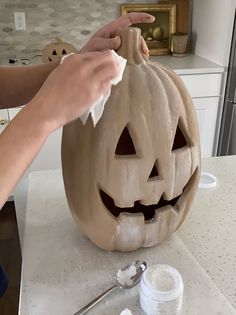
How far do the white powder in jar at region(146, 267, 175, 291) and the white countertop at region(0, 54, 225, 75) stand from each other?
1522 millimetres

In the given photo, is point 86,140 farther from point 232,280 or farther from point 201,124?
point 201,124

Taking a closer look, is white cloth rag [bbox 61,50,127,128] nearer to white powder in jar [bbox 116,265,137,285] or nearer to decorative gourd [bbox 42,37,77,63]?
white powder in jar [bbox 116,265,137,285]

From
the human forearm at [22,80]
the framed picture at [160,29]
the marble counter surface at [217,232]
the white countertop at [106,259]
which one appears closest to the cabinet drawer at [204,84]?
the framed picture at [160,29]

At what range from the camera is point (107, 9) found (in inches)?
91.0

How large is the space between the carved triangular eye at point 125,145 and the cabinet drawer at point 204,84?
1.39 m

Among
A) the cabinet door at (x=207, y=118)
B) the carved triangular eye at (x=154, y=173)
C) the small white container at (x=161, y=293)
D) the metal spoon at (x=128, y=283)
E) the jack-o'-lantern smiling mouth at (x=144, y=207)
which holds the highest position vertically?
the carved triangular eye at (x=154, y=173)

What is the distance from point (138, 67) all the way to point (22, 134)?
0.30 m

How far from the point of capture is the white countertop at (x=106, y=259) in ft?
2.08

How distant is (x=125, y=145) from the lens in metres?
0.73

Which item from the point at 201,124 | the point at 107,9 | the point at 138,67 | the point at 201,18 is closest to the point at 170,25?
the point at 201,18

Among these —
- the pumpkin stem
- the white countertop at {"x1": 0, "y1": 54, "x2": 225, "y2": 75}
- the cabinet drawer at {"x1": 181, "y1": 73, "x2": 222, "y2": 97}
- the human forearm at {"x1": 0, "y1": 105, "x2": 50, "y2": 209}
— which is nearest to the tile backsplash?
the white countertop at {"x1": 0, "y1": 54, "x2": 225, "y2": 75}

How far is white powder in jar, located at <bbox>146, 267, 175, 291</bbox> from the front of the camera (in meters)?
0.60

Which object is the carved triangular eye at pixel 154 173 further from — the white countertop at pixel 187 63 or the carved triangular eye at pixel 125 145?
the white countertop at pixel 187 63

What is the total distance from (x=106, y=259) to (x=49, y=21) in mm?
1861
